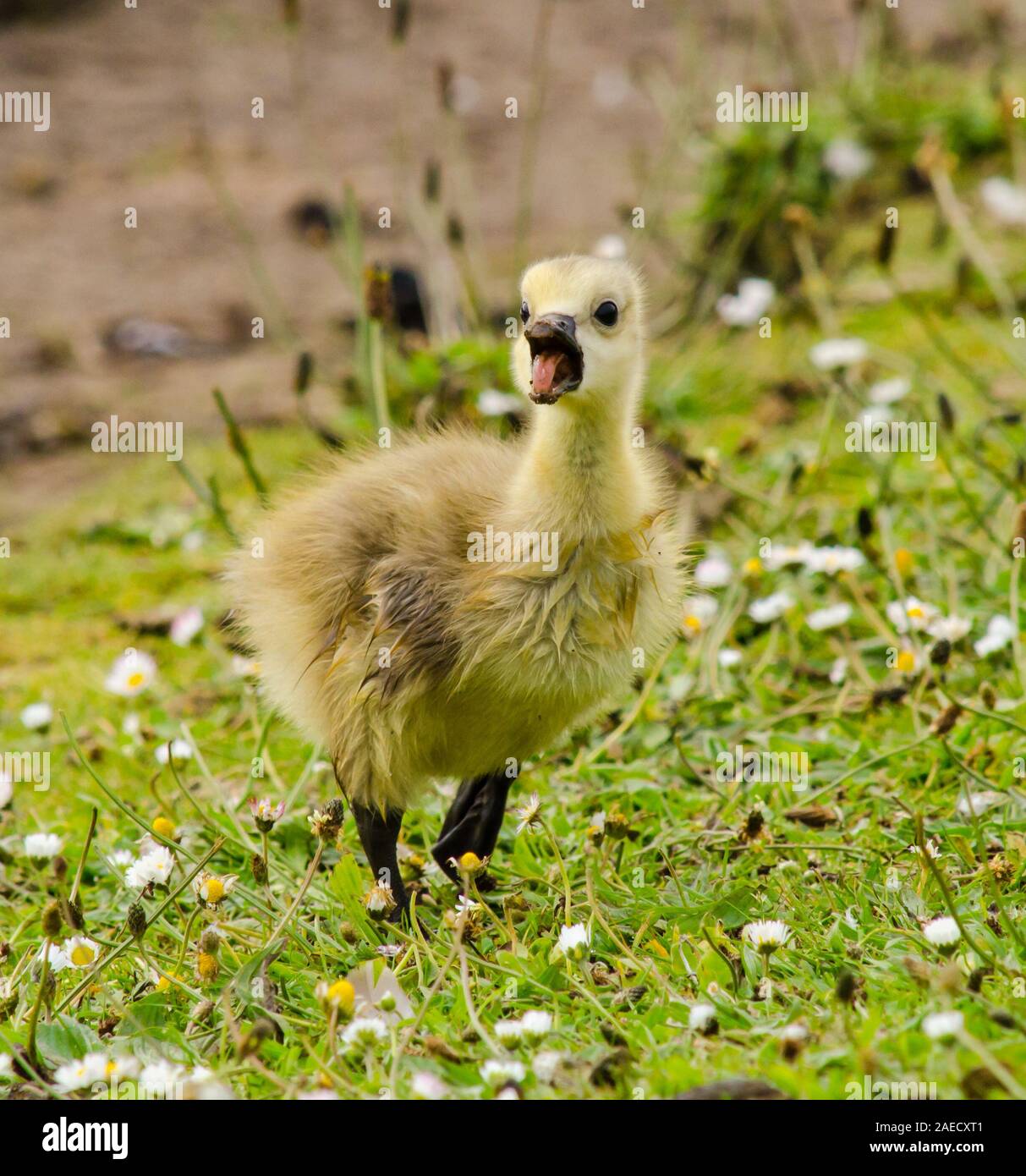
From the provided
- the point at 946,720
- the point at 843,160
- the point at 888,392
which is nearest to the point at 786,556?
the point at 888,392

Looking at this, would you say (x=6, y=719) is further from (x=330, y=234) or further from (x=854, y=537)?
(x=330, y=234)

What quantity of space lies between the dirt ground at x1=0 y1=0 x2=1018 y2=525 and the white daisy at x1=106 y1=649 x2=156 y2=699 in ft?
6.26

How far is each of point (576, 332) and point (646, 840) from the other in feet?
3.83

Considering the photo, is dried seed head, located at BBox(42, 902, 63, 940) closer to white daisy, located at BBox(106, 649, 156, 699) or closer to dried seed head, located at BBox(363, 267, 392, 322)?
white daisy, located at BBox(106, 649, 156, 699)

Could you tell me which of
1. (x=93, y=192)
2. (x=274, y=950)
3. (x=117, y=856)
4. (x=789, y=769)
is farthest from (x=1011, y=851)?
(x=93, y=192)

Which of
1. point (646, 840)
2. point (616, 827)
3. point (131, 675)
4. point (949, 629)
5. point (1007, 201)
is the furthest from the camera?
point (1007, 201)

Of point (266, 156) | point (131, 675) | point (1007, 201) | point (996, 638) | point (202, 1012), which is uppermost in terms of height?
point (266, 156)

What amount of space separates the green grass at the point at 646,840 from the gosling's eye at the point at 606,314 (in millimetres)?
975

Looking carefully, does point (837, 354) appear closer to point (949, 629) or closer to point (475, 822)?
point (949, 629)

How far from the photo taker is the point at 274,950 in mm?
2611

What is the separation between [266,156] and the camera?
862 centimetres

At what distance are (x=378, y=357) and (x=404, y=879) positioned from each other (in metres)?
Answer: 1.58

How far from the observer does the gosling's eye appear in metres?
2.71

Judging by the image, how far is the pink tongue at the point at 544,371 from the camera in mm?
2594
